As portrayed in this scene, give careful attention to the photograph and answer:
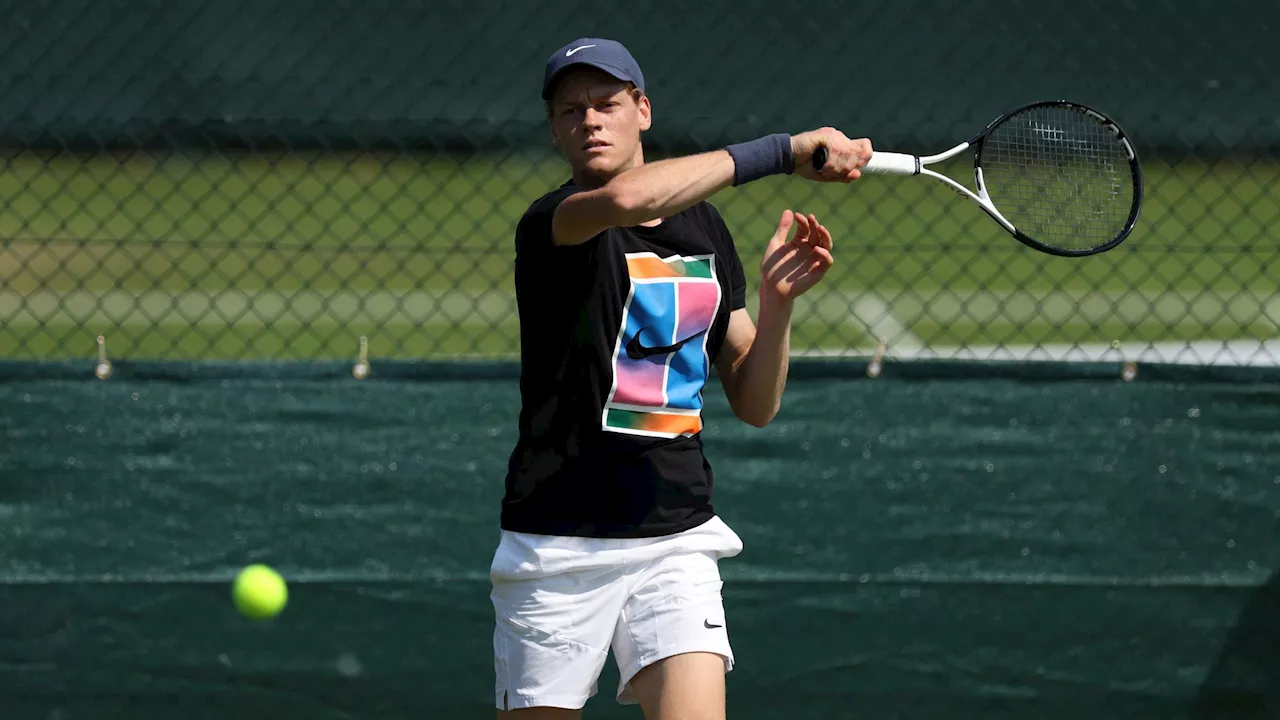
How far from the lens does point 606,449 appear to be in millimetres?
2963

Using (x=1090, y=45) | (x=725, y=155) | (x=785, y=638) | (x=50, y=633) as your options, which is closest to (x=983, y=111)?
(x=1090, y=45)

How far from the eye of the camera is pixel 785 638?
439 cm

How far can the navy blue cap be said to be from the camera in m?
2.90

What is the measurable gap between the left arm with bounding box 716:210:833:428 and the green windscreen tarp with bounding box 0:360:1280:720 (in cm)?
104

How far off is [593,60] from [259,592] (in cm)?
206

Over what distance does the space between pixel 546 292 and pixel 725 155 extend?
→ 432 millimetres

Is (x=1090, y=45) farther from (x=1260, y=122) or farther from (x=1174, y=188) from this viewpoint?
(x=1174, y=188)

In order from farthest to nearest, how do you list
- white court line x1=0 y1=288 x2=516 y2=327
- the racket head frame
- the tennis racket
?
white court line x1=0 y1=288 x2=516 y2=327 → the tennis racket → the racket head frame

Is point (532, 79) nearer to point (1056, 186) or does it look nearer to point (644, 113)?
point (644, 113)

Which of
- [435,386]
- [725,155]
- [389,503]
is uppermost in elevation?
[725,155]

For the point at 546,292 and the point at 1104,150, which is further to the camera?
the point at 1104,150

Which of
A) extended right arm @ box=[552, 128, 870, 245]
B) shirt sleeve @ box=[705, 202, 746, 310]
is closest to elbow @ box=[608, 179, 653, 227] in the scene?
extended right arm @ box=[552, 128, 870, 245]

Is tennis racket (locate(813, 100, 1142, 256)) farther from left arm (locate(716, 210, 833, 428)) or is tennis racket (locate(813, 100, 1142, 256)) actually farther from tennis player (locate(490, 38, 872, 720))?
tennis player (locate(490, 38, 872, 720))

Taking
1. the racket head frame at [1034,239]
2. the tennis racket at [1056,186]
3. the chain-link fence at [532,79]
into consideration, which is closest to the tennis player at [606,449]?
the racket head frame at [1034,239]
